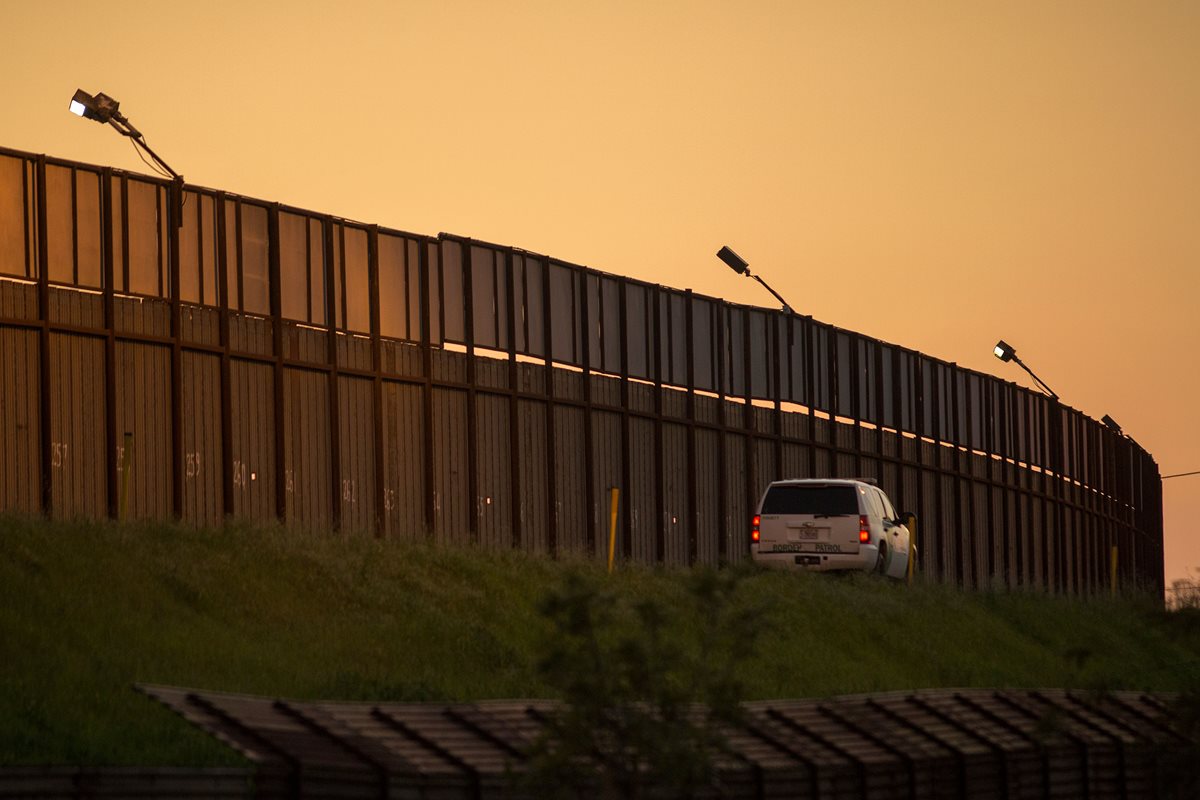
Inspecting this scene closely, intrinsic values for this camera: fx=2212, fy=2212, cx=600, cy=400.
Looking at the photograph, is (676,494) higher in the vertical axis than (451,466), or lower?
lower

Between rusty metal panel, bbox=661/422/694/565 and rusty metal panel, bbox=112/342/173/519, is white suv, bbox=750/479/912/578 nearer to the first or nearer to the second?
rusty metal panel, bbox=661/422/694/565

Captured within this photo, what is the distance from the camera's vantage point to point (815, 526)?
33.9 meters

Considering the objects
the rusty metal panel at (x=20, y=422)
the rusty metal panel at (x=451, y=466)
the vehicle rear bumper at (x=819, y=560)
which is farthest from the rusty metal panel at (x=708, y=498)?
the rusty metal panel at (x=20, y=422)

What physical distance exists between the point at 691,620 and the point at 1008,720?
5959 mm

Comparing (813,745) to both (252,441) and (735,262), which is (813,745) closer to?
(252,441)

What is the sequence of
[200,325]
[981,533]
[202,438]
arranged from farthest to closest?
[981,533]
[200,325]
[202,438]

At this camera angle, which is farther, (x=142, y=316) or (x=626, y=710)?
(x=142, y=316)

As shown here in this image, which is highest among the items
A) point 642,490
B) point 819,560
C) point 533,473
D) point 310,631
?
point 533,473

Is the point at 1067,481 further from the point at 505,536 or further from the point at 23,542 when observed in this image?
the point at 23,542

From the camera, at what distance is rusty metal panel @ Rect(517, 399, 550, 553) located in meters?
33.1

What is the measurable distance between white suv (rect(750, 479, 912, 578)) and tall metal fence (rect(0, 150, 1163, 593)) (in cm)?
277

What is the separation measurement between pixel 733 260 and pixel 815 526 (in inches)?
360

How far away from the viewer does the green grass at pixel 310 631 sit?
17.3 metres

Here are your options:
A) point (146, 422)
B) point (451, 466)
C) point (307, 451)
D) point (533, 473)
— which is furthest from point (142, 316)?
point (533, 473)
